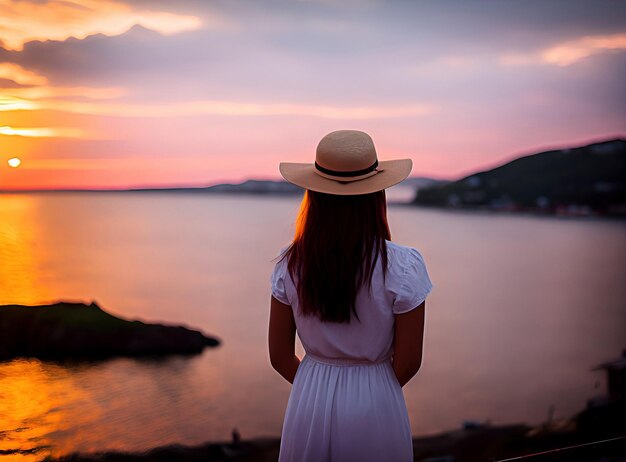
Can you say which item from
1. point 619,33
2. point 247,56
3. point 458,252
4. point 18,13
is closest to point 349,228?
point 18,13

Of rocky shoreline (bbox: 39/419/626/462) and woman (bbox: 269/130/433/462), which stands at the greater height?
woman (bbox: 269/130/433/462)

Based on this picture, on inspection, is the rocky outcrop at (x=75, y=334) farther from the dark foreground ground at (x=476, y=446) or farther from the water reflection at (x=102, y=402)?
the dark foreground ground at (x=476, y=446)

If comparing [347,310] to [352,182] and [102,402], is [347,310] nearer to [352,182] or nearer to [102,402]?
[352,182]

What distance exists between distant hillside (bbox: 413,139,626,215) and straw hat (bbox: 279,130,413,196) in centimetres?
529

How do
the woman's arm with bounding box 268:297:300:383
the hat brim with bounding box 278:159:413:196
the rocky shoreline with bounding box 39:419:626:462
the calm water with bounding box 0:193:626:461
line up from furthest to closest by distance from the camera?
the rocky shoreline with bounding box 39:419:626:462 < the calm water with bounding box 0:193:626:461 < the woman's arm with bounding box 268:297:300:383 < the hat brim with bounding box 278:159:413:196

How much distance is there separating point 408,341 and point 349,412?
202 millimetres

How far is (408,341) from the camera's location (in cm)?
127

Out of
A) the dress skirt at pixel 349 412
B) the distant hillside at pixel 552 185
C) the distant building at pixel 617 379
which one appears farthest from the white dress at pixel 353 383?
the distant building at pixel 617 379

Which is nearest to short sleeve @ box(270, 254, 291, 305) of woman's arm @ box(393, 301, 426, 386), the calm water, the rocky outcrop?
the calm water

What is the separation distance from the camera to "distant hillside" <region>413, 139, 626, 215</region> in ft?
23.3

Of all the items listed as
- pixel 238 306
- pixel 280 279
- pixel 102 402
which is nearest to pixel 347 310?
pixel 280 279

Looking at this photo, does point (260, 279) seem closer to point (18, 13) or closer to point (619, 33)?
point (619, 33)

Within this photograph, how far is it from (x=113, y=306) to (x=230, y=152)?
1493mm

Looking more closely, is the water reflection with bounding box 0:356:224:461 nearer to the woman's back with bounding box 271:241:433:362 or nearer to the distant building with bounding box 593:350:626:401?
the woman's back with bounding box 271:241:433:362
